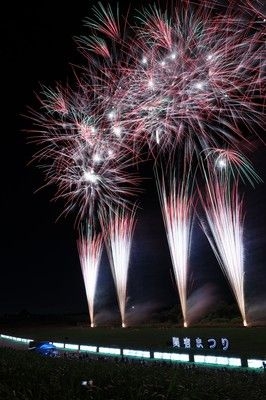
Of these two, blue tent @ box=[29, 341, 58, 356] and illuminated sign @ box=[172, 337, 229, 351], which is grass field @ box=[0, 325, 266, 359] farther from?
blue tent @ box=[29, 341, 58, 356]

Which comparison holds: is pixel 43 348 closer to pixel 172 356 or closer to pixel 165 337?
pixel 165 337

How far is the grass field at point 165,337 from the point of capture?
91.2 feet

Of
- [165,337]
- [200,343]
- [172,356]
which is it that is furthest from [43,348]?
[200,343]

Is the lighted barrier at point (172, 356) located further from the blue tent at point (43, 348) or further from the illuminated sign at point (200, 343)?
the blue tent at point (43, 348)

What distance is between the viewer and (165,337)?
3544 centimetres

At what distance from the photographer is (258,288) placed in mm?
39688

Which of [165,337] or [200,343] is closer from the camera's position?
[200,343]

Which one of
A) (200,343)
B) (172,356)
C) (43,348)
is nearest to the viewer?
(172,356)

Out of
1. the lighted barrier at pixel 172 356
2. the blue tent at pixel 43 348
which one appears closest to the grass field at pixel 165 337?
the lighted barrier at pixel 172 356

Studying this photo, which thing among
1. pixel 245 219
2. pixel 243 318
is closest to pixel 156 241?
pixel 245 219

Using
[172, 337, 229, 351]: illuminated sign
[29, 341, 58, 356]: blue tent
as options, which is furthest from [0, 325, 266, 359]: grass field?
[29, 341, 58, 356]: blue tent

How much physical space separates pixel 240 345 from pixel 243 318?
28.1 ft

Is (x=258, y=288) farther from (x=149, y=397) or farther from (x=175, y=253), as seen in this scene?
(x=149, y=397)

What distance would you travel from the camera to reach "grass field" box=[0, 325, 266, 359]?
27.8 meters
